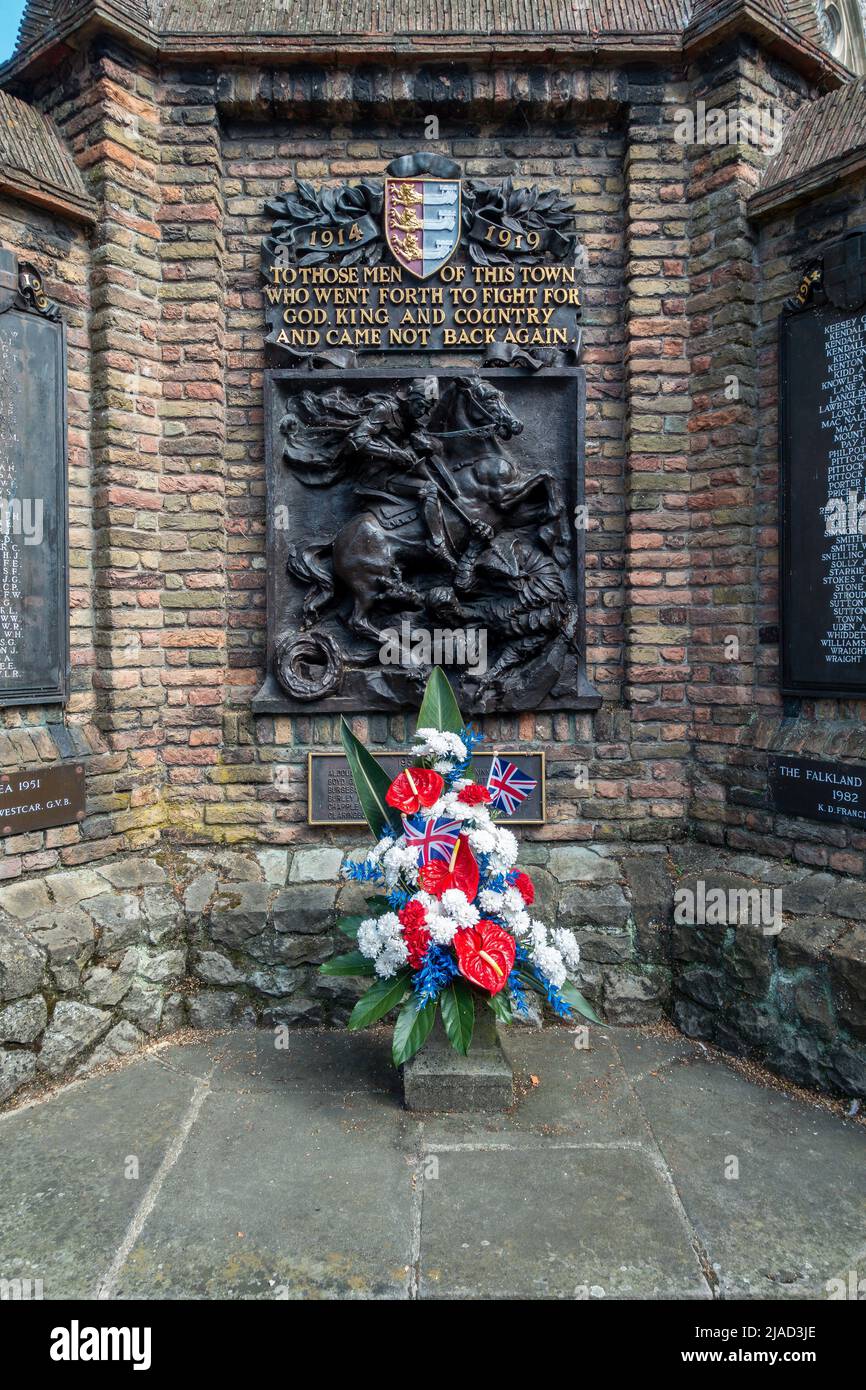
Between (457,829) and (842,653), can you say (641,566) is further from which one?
(457,829)

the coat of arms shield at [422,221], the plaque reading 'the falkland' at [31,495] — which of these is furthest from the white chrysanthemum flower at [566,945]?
the coat of arms shield at [422,221]

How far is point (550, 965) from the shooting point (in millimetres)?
3355

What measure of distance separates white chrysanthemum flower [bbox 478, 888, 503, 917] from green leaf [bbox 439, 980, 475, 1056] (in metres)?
0.30

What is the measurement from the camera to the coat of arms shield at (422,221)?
4.32m

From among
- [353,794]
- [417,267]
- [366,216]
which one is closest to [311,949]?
[353,794]

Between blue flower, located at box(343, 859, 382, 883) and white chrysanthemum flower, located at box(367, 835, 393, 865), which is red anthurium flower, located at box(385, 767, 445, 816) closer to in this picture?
white chrysanthemum flower, located at box(367, 835, 393, 865)

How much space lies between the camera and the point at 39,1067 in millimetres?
3574

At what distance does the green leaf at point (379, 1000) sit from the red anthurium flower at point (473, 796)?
74 centimetres

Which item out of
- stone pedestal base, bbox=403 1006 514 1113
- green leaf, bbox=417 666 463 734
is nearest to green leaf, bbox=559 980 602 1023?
stone pedestal base, bbox=403 1006 514 1113

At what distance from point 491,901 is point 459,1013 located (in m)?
0.45

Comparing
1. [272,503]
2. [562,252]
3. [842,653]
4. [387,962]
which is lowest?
[387,962]

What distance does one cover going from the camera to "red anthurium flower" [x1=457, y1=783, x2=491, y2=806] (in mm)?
3438

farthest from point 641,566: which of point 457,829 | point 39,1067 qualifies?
point 39,1067

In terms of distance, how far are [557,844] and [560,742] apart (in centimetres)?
54
